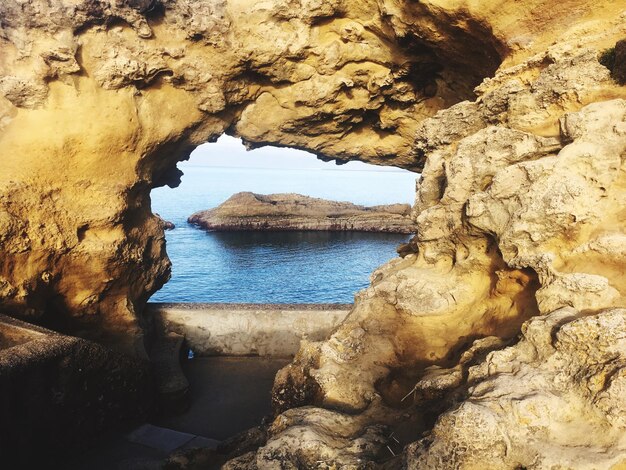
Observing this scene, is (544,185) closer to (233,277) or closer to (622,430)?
(622,430)

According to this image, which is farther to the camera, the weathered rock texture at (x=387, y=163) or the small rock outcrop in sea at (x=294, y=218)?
the small rock outcrop in sea at (x=294, y=218)

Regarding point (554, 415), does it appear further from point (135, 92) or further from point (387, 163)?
point (387, 163)

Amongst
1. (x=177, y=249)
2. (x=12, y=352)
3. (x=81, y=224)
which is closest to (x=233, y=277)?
(x=177, y=249)

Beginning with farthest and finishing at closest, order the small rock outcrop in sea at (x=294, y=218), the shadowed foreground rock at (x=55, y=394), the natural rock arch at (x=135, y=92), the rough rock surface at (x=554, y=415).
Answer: the small rock outcrop in sea at (x=294, y=218)
the natural rock arch at (x=135, y=92)
the shadowed foreground rock at (x=55, y=394)
the rough rock surface at (x=554, y=415)

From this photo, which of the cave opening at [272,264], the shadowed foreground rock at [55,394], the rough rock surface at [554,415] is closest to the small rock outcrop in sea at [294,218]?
the cave opening at [272,264]

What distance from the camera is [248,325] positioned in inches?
491

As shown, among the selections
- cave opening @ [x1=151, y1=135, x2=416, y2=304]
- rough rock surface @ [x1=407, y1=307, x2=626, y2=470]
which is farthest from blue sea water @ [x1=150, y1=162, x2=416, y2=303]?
rough rock surface @ [x1=407, y1=307, x2=626, y2=470]

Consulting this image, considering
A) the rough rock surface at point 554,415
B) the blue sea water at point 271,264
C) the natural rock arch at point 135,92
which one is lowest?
the blue sea water at point 271,264

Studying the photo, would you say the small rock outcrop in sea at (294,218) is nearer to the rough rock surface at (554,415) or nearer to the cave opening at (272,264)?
the cave opening at (272,264)

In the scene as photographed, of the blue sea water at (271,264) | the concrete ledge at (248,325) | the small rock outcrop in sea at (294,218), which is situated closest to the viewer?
the concrete ledge at (248,325)

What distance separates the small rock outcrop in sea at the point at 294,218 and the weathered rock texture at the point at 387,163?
99.3 ft

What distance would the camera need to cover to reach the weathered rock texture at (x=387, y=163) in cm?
402

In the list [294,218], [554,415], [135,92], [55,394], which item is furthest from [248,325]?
[294,218]

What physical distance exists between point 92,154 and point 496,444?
893 centimetres
